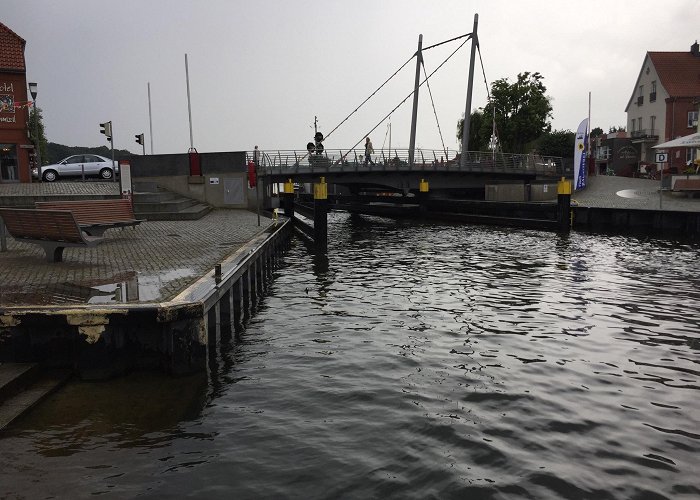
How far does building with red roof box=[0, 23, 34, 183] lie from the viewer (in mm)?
29734

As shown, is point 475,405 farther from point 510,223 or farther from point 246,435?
point 510,223

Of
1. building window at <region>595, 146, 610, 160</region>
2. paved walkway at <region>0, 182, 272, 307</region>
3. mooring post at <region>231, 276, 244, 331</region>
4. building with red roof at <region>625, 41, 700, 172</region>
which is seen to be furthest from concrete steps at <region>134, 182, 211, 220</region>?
building window at <region>595, 146, 610, 160</region>

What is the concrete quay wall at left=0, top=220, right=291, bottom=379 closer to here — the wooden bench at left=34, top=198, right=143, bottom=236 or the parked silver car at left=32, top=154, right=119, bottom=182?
the wooden bench at left=34, top=198, right=143, bottom=236

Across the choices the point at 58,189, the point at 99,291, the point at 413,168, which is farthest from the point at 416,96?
the point at 99,291

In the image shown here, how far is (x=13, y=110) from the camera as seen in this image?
1172 inches

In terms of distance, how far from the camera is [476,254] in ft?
66.4

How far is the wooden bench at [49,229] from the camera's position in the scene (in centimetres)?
1028

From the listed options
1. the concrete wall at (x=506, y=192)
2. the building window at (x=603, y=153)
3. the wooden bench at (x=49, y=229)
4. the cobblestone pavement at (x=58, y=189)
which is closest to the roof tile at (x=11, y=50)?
the cobblestone pavement at (x=58, y=189)

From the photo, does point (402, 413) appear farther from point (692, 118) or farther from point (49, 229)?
point (692, 118)

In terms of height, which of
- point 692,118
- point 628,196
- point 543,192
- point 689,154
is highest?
point 692,118

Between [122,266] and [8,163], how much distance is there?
2410 centimetres

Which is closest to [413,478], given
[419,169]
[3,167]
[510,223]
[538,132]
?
[510,223]

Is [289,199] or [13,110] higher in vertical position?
[13,110]

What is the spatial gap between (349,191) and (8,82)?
24.1 meters
